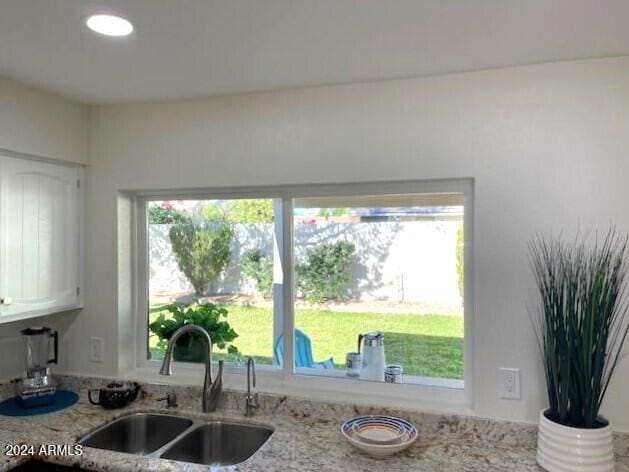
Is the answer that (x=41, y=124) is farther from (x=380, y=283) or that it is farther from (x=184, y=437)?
(x=380, y=283)

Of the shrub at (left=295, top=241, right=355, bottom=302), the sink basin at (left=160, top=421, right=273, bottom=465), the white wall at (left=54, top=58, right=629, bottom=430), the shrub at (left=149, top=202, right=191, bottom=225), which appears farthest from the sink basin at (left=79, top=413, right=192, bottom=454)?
the white wall at (left=54, top=58, right=629, bottom=430)

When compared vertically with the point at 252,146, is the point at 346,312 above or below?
below

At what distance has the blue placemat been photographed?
2023mm

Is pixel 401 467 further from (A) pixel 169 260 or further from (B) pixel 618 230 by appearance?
(A) pixel 169 260

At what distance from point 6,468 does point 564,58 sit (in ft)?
7.93

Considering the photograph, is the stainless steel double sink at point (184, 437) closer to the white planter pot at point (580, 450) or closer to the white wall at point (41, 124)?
the white planter pot at point (580, 450)

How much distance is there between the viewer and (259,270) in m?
2.25

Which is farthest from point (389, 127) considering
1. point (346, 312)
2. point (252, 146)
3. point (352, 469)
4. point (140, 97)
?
point (352, 469)

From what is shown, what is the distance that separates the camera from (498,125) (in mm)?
1776

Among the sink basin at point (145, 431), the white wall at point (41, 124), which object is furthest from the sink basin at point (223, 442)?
the white wall at point (41, 124)

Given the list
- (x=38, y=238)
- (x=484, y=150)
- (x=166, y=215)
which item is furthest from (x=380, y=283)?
(x=38, y=238)

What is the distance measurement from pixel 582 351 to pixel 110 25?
1773 millimetres

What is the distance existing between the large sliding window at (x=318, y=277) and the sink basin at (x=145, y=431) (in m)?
0.35

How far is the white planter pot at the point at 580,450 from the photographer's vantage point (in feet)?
4.76
